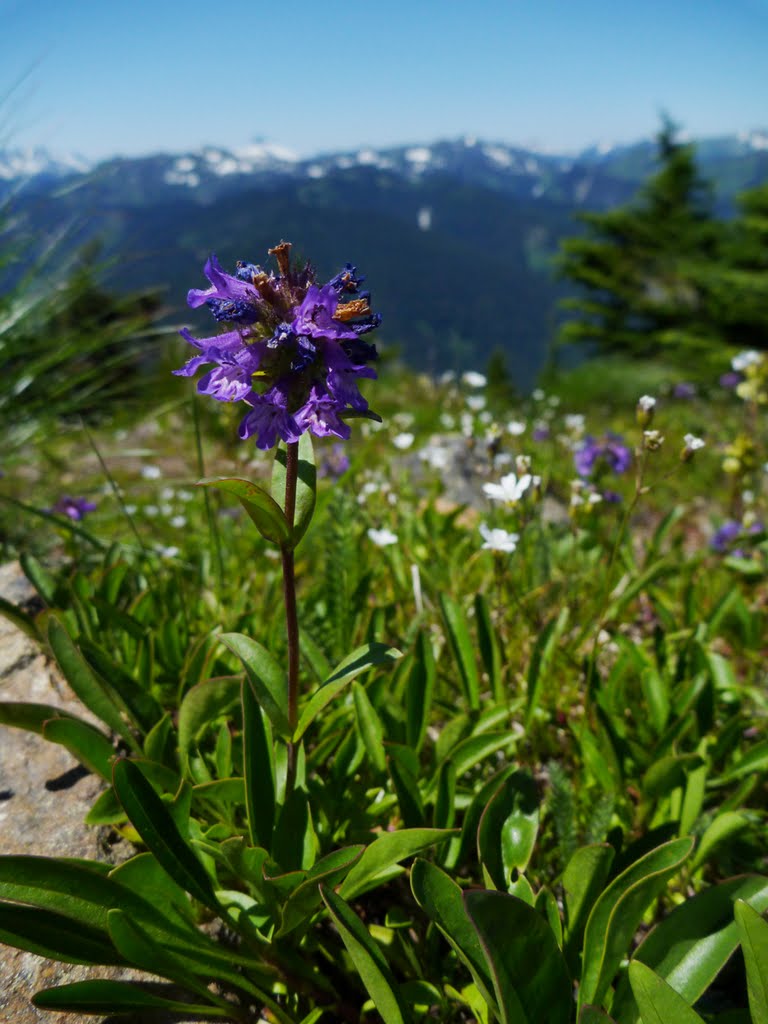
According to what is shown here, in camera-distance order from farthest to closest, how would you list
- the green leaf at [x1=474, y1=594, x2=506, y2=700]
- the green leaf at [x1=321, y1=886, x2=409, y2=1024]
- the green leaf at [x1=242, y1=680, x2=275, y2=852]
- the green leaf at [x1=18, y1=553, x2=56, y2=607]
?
the green leaf at [x1=18, y1=553, x2=56, y2=607] < the green leaf at [x1=474, y1=594, x2=506, y2=700] < the green leaf at [x1=242, y1=680, x2=275, y2=852] < the green leaf at [x1=321, y1=886, x2=409, y2=1024]

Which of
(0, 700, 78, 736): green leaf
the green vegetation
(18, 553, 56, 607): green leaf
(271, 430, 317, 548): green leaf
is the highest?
the green vegetation

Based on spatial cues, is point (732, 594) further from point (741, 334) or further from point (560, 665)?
point (741, 334)

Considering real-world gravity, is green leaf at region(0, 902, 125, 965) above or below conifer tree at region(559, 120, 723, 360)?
below

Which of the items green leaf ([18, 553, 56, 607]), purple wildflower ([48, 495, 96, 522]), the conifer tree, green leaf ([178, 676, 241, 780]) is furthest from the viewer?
the conifer tree

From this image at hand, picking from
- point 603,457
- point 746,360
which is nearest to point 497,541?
point 603,457

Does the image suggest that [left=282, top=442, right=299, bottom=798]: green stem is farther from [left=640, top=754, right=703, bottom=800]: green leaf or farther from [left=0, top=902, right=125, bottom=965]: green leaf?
[left=640, top=754, right=703, bottom=800]: green leaf

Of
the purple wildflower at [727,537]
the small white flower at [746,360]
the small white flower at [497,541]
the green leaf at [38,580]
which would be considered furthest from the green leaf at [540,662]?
the small white flower at [746,360]

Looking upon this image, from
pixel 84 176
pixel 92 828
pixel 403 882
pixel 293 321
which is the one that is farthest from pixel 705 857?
pixel 84 176

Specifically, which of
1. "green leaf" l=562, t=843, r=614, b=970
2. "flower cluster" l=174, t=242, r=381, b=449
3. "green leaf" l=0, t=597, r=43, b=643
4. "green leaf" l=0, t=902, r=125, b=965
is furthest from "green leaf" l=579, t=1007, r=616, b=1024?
"green leaf" l=0, t=597, r=43, b=643
